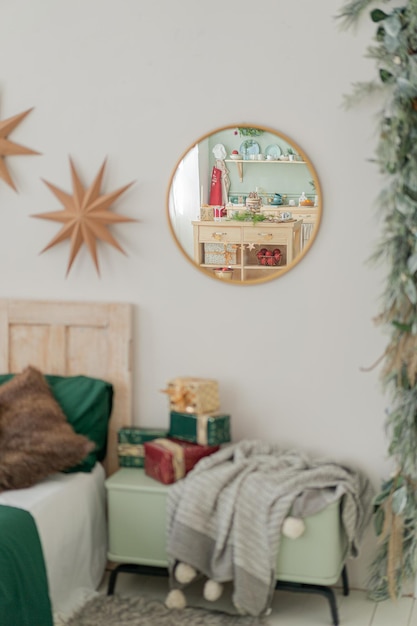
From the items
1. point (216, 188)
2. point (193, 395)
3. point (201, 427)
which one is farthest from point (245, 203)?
point (201, 427)

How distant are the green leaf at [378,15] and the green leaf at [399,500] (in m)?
1.58

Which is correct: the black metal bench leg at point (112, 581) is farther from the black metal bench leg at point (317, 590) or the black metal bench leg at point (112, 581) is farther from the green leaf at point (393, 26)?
the green leaf at point (393, 26)

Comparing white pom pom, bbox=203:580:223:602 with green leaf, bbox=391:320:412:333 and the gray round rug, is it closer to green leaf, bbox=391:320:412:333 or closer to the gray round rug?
the gray round rug

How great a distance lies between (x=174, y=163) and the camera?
11.4 ft

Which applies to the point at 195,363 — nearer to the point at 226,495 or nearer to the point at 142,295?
the point at 142,295

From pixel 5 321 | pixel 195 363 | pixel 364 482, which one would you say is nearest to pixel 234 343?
pixel 195 363

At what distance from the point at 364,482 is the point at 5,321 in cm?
151

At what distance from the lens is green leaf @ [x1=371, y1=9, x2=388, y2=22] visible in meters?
3.12

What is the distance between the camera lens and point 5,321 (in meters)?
3.67

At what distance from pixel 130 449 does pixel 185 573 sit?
53 centimetres

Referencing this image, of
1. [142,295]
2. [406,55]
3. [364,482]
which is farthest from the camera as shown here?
[142,295]

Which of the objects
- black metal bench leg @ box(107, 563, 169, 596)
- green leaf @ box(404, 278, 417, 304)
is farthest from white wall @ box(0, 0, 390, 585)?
black metal bench leg @ box(107, 563, 169, 596)

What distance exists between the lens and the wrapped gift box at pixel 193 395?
337cm

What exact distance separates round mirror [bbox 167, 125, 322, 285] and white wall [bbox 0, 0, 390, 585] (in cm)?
5
